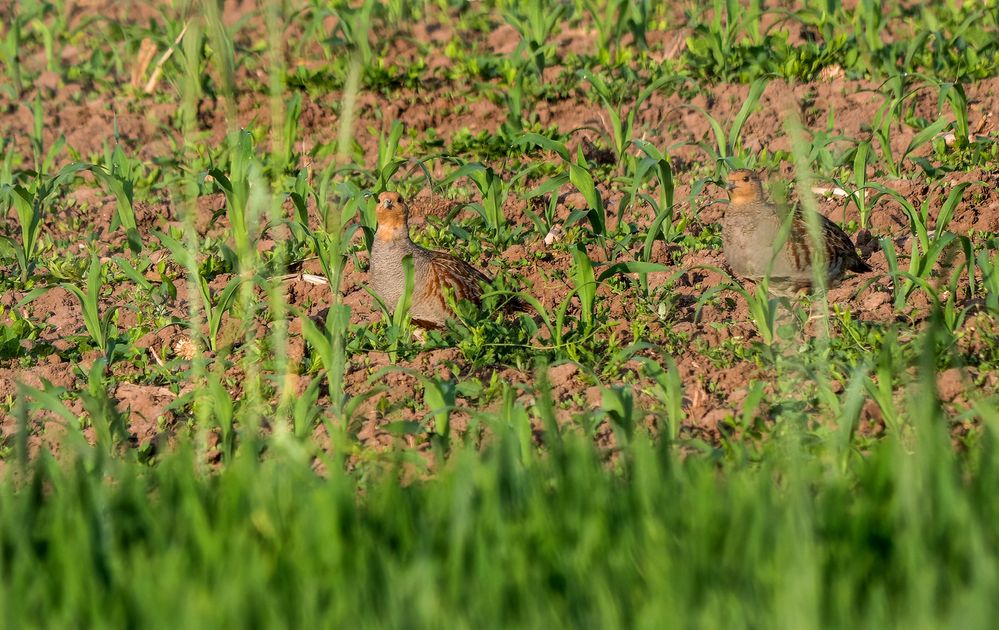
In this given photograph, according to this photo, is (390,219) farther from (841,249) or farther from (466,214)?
(841,249)

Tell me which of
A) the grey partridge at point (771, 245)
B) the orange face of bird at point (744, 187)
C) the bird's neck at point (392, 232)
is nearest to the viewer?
the grey partridge at point (771, 245)

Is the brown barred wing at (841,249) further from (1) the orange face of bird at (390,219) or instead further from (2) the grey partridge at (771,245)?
(1) the orange face of bird at (390,219)

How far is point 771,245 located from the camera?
20.5ft

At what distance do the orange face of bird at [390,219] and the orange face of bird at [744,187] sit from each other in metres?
1.58

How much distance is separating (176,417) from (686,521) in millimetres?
2736

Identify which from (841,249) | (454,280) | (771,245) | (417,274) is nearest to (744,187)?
(771,245)

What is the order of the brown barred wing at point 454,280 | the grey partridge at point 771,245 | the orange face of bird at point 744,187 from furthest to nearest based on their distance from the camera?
1. the orange face of bird at point 744,187
2. the grey partridge at point 771,245
3. the brown barred wing at point 454,280

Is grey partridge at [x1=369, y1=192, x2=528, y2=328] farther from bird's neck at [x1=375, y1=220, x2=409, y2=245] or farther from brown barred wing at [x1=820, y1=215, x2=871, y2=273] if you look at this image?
brown barred wing at [x1=820, y1=215, x2=871, y2=273]

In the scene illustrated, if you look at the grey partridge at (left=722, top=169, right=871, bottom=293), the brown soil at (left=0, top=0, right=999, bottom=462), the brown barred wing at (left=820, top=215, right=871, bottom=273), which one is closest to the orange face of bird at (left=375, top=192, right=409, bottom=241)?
the brown soil at (left=0, top=0, right=999, bottom=462)

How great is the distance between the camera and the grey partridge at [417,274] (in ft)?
19.6

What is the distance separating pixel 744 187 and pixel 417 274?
165 cm

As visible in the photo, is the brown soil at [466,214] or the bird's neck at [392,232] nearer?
the brown soil at [466,214]

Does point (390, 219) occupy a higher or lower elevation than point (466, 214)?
lower

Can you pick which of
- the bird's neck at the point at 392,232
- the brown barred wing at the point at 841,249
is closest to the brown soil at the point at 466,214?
the brown barred wing at the point at 841,249
